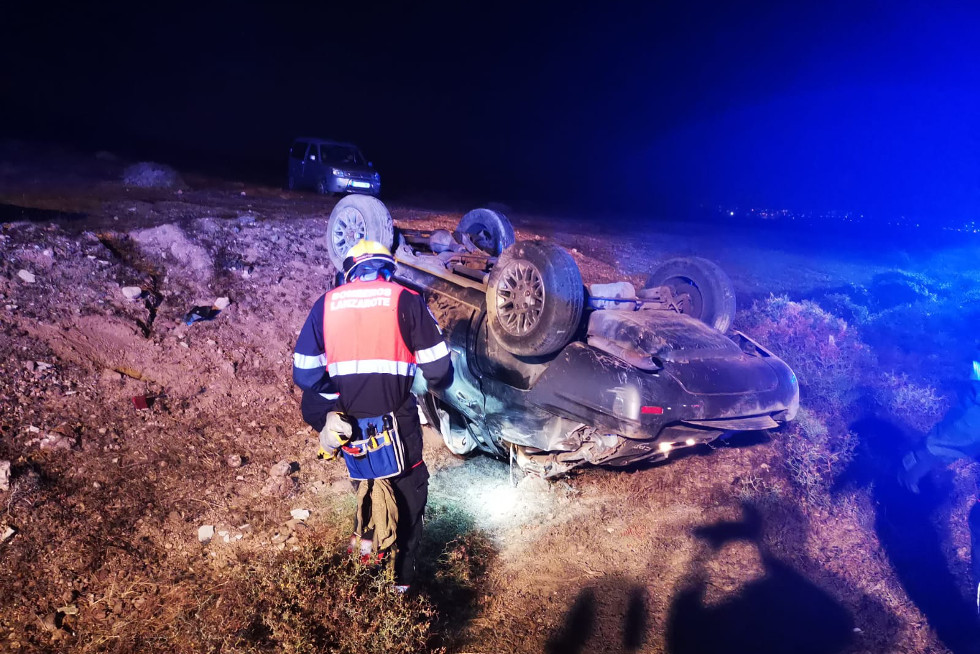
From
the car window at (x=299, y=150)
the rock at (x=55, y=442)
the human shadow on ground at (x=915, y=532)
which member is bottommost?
the human shadow on ground at (x=915, y=532)

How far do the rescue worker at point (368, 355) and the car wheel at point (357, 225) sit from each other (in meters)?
2.48

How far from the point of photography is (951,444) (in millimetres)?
5168

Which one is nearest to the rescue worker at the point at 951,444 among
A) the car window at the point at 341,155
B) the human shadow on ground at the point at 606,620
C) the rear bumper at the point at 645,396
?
the rear bumper at the point at 645,396

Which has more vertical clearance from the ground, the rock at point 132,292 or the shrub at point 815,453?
the rock at point 132,292

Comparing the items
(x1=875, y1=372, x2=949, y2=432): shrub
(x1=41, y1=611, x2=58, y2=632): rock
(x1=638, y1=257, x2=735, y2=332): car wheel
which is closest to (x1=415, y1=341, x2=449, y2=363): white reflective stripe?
(x1=41, y1=611, x2=58, y2=632): rock

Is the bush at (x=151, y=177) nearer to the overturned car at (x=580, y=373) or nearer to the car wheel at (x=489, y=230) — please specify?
the car wheel at (x=489, y=230)

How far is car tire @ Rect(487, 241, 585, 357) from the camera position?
132 inches

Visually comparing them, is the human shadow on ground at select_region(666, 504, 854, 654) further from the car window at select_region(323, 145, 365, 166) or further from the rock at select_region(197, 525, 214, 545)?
the car window at select_region(323, 145, 365, 166)

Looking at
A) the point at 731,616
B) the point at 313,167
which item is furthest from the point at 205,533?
the point at 313,167

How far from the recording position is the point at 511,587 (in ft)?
10.7

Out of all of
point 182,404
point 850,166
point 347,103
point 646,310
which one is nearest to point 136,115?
point 347,103

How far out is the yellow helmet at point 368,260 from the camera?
2.83m

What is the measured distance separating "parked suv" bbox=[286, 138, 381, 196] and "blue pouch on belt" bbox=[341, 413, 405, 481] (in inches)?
435

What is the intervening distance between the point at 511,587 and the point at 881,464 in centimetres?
469
